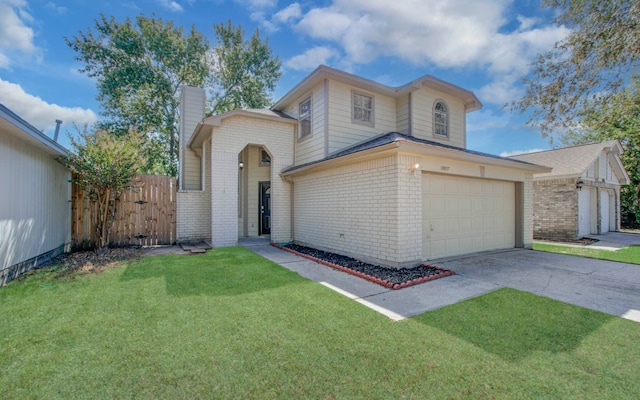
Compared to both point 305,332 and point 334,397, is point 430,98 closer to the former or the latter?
point 305,332

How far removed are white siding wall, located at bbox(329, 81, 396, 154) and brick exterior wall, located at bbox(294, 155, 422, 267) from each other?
138 cm

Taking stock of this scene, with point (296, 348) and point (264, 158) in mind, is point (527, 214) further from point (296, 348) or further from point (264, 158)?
point (264, 158)

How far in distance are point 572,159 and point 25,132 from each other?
64.5ft

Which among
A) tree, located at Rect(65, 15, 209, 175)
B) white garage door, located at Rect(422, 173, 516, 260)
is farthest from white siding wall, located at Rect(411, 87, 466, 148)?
tree, located at Rect(65, 15, 209, 175)

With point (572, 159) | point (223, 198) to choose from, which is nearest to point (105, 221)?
point (223, 198)

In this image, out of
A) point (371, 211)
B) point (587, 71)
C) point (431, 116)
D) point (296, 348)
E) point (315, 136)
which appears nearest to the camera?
point (296, 348)

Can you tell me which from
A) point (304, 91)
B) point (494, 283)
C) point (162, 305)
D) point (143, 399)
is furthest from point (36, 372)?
point (304, 91)

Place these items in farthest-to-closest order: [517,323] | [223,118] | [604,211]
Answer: [604,211], [223,118], [517,323]

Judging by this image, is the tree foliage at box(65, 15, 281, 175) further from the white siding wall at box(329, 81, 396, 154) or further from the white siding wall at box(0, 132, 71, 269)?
the white siding wall at box(329, 81, 396, 154)

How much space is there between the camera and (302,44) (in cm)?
1252

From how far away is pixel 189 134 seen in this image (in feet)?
→ 40.2

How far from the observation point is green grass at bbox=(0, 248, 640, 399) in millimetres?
2248

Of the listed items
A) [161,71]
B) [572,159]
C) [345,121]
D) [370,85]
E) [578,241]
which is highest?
[161,71]

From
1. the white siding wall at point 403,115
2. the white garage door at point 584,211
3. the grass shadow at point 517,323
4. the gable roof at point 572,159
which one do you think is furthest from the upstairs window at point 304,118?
the white garage door at point 584,211
